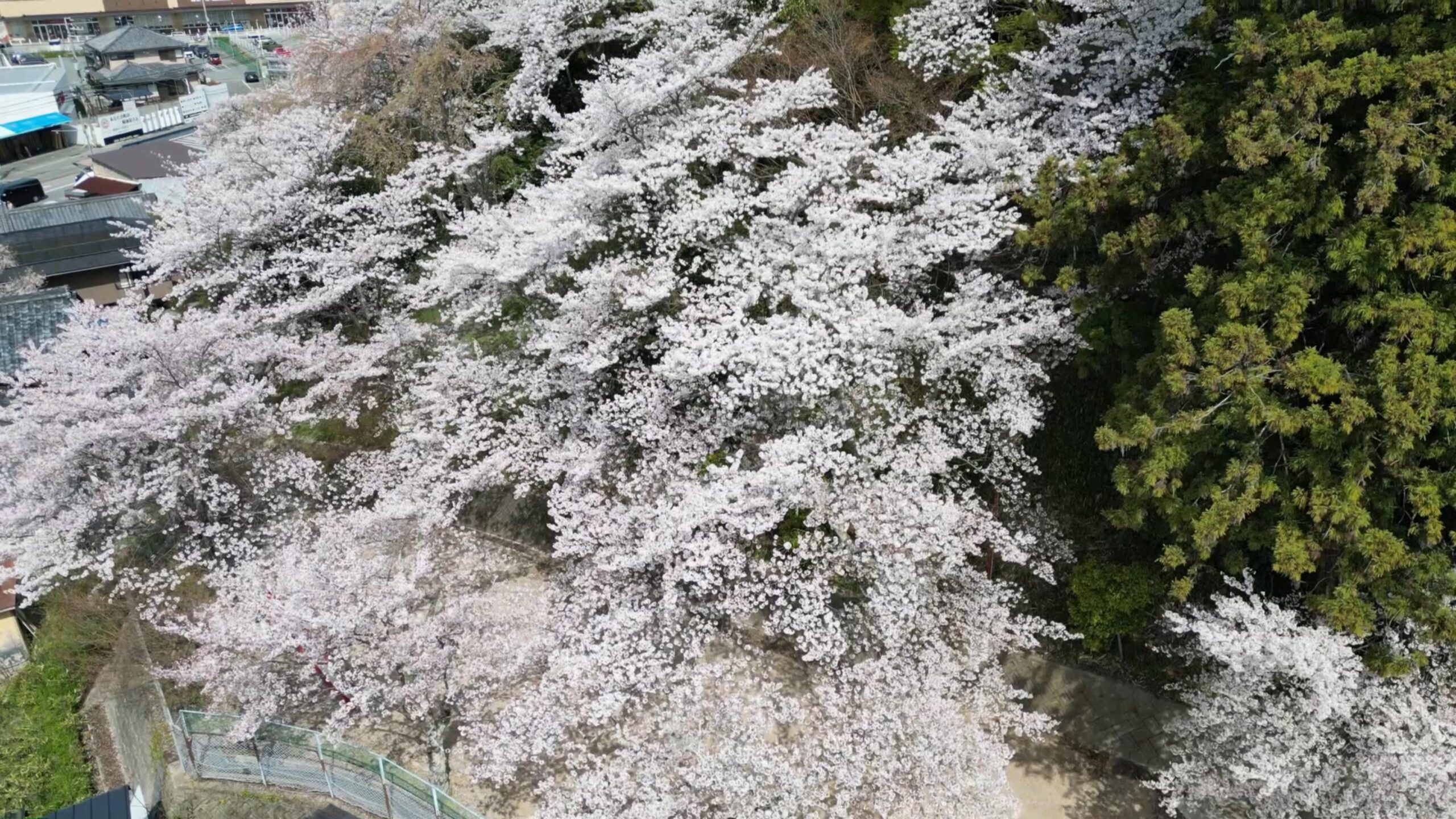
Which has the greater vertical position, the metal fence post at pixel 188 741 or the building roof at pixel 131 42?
the building roof at pixel 131 42

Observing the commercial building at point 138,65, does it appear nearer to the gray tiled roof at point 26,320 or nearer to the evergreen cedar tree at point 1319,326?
the gray tiled roof at point 26,320

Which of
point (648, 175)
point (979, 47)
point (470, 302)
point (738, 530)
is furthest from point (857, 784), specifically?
point (979, 47)

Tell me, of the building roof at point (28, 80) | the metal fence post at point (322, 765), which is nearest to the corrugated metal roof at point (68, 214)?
the metal fence post at point (322, 765)

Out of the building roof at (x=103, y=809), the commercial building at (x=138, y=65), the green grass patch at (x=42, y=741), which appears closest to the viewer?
the building roof at (x=103, y=809)

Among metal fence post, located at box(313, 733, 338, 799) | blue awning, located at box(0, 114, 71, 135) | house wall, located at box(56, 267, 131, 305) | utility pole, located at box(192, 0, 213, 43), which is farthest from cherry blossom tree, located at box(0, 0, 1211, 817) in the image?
utility pole, located at box(192, 0, 213, 43)

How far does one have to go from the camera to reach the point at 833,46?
41.9 ft

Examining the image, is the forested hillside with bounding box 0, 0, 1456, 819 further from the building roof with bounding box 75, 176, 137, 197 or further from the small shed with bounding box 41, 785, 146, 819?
the building roof with bounding box 75, 176, 137, 197

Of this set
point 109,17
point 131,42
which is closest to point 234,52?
point 131,42

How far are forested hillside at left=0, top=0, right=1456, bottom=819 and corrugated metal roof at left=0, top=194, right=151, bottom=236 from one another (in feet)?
40.7

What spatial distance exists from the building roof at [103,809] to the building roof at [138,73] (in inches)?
2174

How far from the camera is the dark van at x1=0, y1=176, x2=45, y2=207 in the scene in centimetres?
3119

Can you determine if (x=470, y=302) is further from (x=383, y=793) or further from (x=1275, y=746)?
(x=1275, y=746)

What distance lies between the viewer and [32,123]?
138 feet

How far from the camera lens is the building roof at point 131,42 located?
171ft
